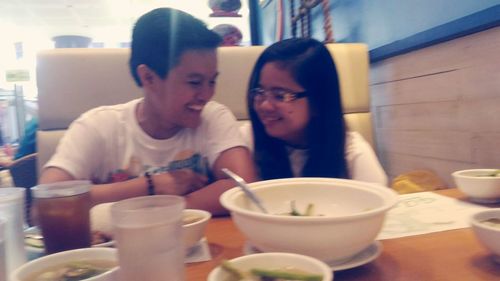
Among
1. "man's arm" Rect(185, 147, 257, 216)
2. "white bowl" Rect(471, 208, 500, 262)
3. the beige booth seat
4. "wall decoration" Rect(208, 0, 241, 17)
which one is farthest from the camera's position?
"wall decoration" Rect(208, 0, 241, 17)

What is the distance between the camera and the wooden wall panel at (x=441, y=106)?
1392 millimetres

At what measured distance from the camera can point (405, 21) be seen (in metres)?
1.81

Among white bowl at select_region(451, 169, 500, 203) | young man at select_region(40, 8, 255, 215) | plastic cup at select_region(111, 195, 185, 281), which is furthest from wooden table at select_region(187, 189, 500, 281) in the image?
young man at select_region(40, 8, 255, 215)

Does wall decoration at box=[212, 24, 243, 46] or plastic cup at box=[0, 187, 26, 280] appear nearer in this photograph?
plastic cup at box=[0, 187, 26, 280]

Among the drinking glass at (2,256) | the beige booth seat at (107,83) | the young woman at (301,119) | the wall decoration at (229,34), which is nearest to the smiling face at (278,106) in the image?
the young woman at (301,119)

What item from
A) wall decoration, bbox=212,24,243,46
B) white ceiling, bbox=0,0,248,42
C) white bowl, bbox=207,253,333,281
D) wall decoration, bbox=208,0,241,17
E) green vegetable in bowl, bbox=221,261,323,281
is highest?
white ceiling, bbox=0,0,248,42

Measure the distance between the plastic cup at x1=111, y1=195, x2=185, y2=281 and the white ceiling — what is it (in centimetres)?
510

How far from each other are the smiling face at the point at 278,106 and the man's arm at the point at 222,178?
130 millimetres

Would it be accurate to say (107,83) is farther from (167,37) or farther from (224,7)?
(224,7)

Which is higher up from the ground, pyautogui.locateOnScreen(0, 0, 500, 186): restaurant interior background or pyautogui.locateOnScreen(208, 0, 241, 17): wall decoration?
pyautogui.locateOnScreen(208, 0, 241, 17): wall decoration

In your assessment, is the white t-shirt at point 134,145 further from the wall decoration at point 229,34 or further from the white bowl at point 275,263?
the wall decoration at point 229,34

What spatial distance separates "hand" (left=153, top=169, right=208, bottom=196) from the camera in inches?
48.6

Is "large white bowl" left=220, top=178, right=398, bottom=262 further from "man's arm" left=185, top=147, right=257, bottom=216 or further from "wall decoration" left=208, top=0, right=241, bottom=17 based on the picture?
"wall decoration" left=208, top=0, right=241, bottom=17

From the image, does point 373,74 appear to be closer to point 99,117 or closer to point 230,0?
point 99,117
